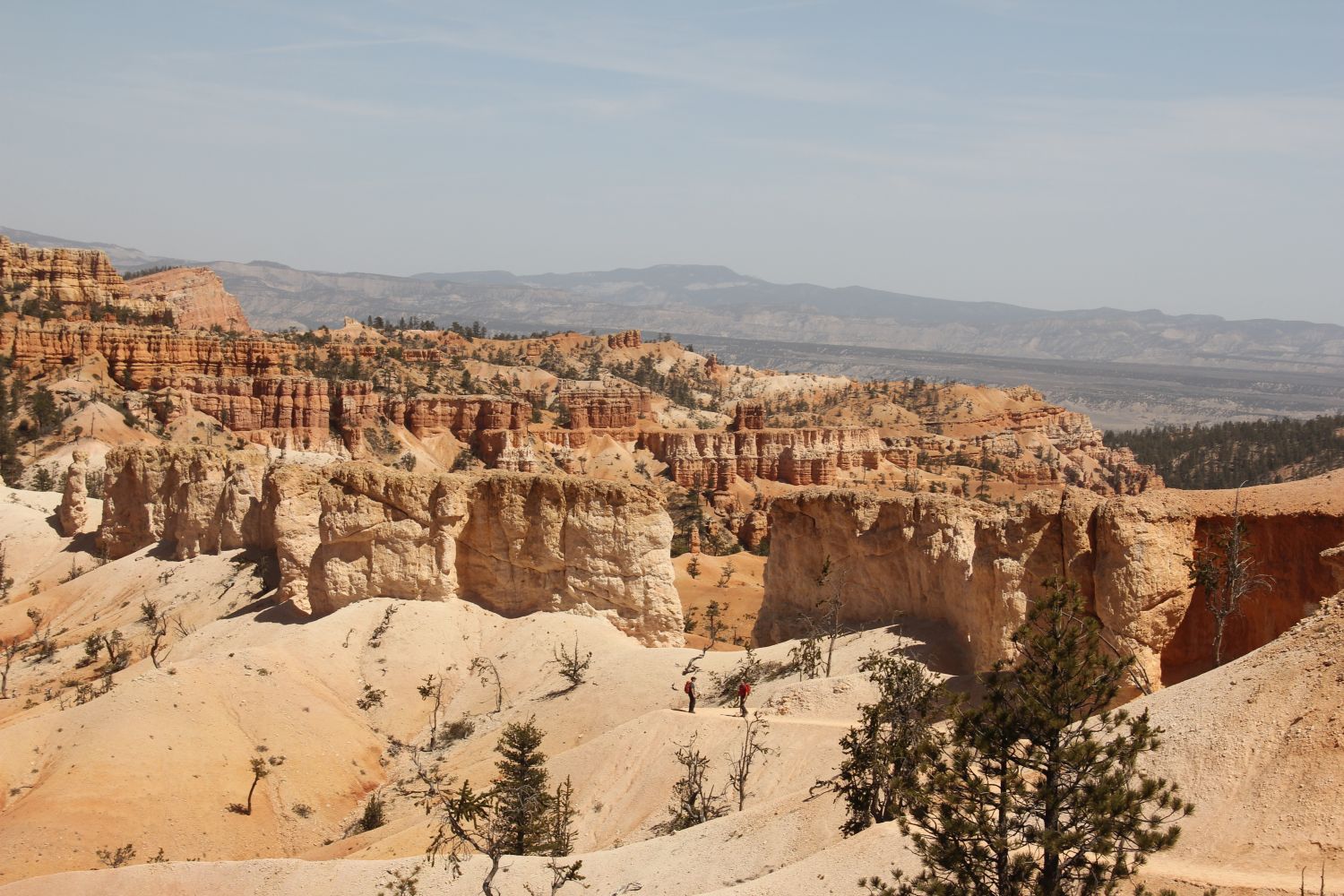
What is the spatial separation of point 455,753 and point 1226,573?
51.9 feet

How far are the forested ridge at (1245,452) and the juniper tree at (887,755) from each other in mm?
84822

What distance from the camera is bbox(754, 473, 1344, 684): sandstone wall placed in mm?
21031

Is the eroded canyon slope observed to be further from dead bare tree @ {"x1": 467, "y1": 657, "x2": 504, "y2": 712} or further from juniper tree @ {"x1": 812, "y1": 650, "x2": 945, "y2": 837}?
juniper tree @ {"x1": 812, "y1": 650, "x2": 945, "y2": 837}

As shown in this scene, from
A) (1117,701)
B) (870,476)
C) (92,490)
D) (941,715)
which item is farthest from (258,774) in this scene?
(870,476)

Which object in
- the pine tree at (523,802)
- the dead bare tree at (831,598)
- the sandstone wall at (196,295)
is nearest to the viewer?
the pine tree at (523,802)

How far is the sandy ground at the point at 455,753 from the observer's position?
15078 millimetres

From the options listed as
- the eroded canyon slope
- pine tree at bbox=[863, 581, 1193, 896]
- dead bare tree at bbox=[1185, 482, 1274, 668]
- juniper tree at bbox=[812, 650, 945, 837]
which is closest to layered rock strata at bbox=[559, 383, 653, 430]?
the eroded canyon slope

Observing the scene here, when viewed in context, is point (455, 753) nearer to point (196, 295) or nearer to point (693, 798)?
point (693, 798)

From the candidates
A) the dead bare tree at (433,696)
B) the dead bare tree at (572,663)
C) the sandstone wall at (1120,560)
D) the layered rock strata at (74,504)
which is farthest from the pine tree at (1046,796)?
the layered rock strata at (74,504)

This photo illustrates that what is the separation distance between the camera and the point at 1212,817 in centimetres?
1458

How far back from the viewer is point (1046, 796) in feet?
41.1

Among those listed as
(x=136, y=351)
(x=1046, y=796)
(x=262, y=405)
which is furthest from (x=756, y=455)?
(x=1046, y=796)

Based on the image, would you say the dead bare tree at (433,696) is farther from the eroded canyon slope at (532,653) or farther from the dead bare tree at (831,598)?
the dead bare tree at (831,598)

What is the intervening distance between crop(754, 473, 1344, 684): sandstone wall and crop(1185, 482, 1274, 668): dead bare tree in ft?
0.64
